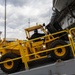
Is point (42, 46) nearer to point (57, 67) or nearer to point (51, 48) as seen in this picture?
point (51, 48)

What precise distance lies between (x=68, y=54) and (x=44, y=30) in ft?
5.67

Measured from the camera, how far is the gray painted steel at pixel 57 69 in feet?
20.9

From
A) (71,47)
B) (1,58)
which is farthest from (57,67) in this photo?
(1,58)

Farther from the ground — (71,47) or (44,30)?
(44,30)

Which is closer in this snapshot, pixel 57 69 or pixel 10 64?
pixel 57 69

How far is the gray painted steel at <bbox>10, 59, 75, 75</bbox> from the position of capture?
6379mm

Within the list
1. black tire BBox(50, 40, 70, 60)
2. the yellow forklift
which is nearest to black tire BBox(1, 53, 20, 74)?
the yellow forklift

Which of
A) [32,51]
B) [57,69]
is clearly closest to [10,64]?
[32,51]

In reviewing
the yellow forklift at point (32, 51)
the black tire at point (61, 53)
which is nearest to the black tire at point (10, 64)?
the yellow forklift at point (32, 51)

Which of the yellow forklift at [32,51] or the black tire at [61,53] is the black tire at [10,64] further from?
the black tire at [61,53]

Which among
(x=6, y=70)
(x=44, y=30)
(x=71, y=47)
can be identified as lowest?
(x=6, y=70)

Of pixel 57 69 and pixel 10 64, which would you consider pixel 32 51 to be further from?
pixel 57 69

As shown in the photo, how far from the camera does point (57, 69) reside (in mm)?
6473

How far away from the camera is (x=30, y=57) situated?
7746 mm
